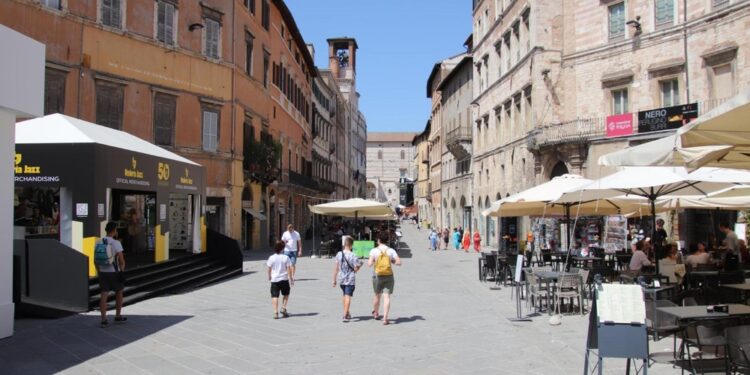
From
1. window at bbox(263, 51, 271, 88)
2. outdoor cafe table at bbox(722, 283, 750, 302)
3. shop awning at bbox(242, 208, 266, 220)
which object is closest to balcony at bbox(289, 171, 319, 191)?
window at bbox(263, 51, 271, 88)

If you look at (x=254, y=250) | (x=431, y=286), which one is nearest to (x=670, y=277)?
(x=431, y=286)

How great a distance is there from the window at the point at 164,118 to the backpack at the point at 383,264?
15.6 metres

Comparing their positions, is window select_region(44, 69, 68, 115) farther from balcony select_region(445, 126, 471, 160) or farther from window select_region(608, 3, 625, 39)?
balcony select_region(445, 126, 471, 160)

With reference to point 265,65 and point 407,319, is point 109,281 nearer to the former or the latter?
point 407,319

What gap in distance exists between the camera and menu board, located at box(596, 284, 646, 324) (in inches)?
224

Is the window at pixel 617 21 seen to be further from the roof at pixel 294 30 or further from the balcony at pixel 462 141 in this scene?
the balcony at pixel 462 141

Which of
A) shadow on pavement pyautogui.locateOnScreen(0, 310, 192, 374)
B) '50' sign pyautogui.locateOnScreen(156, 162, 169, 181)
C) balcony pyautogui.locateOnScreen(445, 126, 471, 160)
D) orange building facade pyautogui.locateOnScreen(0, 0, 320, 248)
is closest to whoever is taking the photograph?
shadow on pavement pyautogui.locateOnScreen(0, 310, 192, 374)

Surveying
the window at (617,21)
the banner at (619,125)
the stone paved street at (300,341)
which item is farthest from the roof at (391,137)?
the stone paved street at (300,341)

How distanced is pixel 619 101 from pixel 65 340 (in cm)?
2571

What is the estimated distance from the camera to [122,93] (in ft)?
72.5

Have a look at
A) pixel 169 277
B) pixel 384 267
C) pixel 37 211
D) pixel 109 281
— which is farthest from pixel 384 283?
pixel 37 211

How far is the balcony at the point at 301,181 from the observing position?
39.2m

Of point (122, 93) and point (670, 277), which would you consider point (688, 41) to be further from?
point (122, 93)

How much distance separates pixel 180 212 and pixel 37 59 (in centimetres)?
1291
